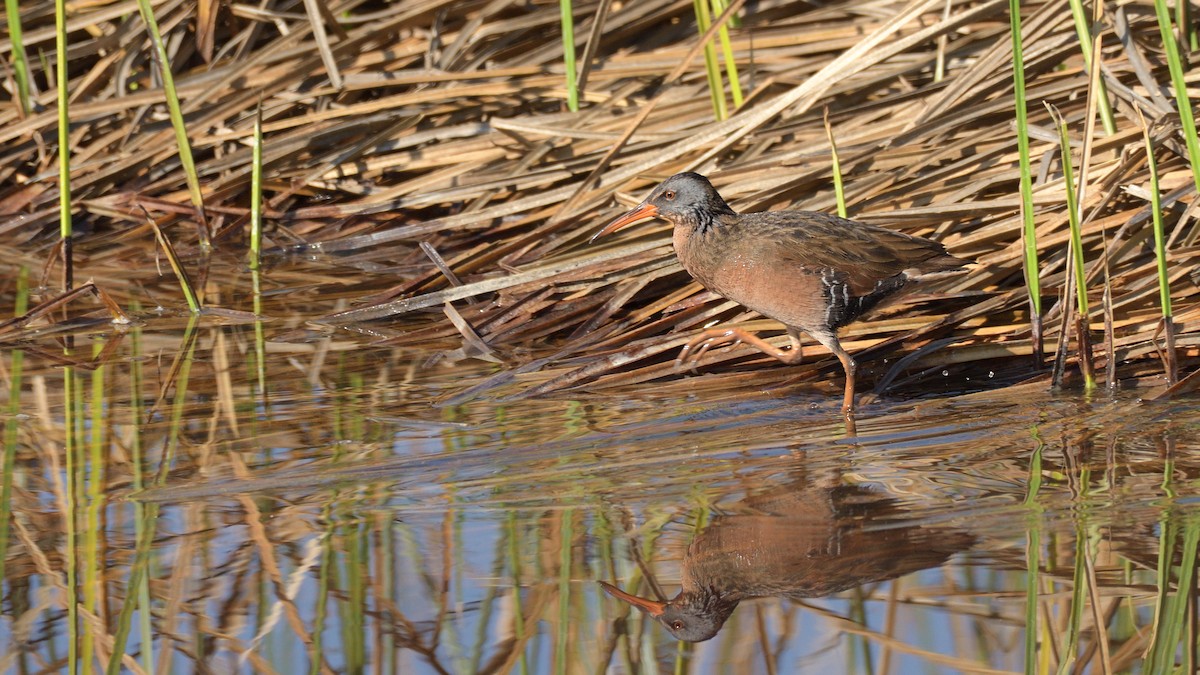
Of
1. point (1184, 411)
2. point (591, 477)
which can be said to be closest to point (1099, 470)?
point (1184, 411)

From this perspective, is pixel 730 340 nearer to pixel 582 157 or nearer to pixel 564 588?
pixel 582 157

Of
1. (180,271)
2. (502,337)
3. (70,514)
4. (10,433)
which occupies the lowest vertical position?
(70,514)

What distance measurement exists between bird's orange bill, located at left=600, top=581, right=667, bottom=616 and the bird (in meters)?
1.55

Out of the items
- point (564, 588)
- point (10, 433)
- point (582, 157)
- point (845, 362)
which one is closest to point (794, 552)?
point (564, 588)

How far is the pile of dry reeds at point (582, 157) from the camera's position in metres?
4.44

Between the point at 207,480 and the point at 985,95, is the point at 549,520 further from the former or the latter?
the point at 985,95

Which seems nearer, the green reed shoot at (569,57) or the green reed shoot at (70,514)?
the green reed shoot at (70,514)

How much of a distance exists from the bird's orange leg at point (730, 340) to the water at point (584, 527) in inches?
3.4

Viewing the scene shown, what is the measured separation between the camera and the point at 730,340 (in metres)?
4.46

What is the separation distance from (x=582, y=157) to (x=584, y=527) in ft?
9.24

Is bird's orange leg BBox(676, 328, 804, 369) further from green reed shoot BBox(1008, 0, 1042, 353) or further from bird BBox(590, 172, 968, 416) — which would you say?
green reed shoot BBox(1008, 0, 1042, 353)

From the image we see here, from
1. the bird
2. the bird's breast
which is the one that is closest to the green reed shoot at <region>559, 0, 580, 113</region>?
the bird

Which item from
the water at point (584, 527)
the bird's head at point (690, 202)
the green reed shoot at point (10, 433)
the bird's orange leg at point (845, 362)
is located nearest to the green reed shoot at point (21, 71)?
the green reed shoot at point (10, 433)

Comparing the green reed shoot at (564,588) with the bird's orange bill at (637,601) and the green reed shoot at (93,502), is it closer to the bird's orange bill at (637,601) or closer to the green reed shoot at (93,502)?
the bird's orange bill at (637,601)
